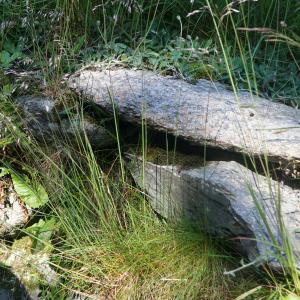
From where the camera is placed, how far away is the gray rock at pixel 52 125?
2.79 metres

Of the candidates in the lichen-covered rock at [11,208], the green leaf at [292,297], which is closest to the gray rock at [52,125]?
the lichen-covered rock at [11,208]

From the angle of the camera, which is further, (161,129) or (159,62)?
(159,62)

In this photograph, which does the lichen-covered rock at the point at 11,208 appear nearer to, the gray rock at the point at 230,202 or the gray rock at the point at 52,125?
the gray rock at the point at 52,125

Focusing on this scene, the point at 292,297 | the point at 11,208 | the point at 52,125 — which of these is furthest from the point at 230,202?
the point at 11,208

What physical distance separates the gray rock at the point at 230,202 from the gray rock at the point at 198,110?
5.4 inches

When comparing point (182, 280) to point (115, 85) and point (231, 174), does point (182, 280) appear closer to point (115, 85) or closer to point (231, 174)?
A: point (231, 174)

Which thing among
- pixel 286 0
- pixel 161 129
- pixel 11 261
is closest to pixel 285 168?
pixel 161 129

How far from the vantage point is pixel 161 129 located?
2570mm

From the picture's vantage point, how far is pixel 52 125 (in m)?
2.87

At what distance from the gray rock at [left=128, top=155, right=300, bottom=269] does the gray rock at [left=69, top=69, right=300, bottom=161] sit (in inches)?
5.4

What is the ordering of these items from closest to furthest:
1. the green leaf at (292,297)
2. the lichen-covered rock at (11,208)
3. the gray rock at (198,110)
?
the green leaf at (292,297) → the gray rock at (198,110) → the lichen-covered rock at (11,208)

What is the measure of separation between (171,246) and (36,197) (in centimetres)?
83

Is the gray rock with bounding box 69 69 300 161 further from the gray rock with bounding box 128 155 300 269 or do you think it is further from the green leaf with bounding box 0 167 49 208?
the green leaf with bounding box 0 167 49 208

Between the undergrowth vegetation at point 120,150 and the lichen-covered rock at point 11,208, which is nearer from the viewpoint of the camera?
the undergrowth vegetation at point 120,150
